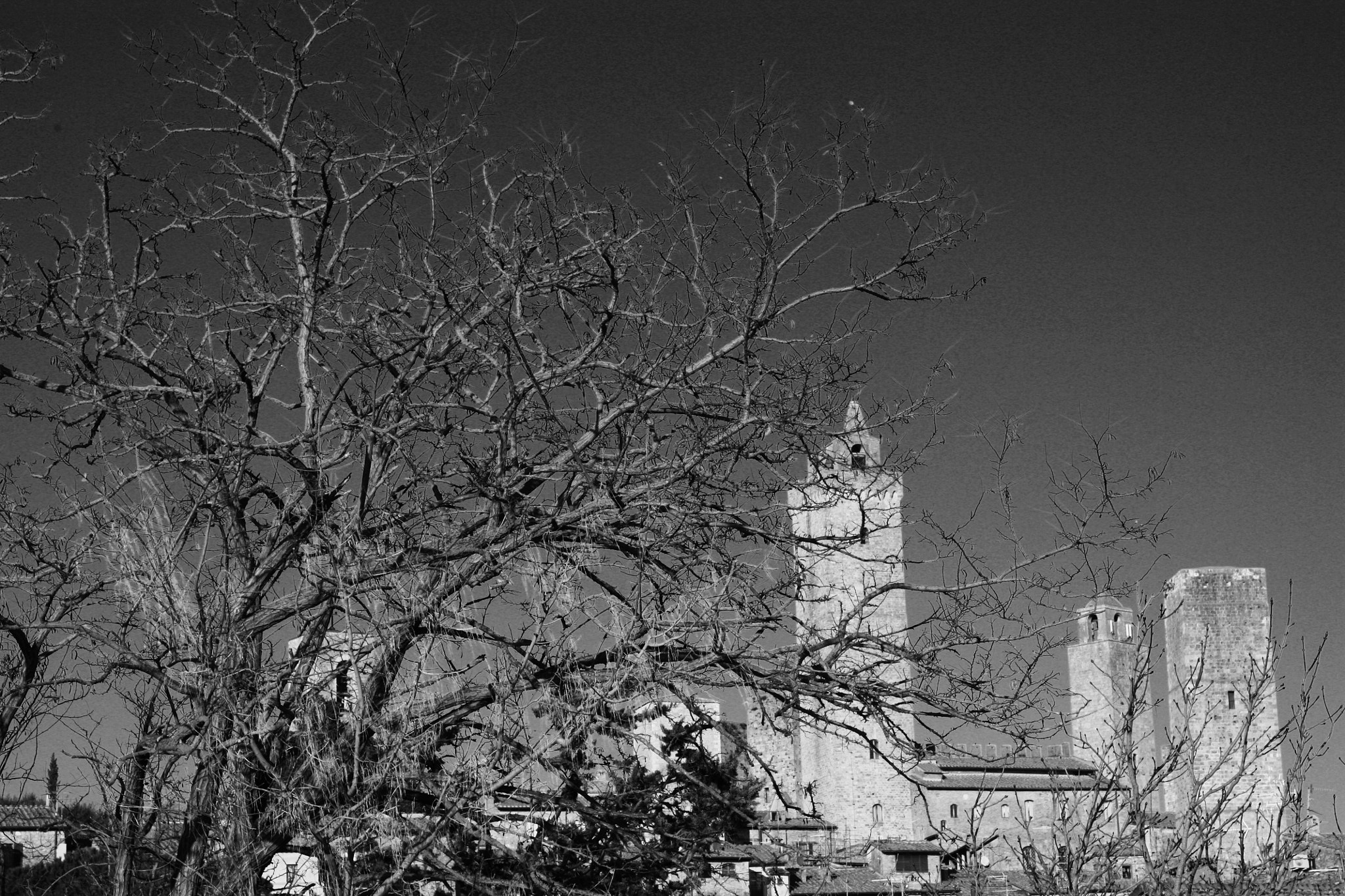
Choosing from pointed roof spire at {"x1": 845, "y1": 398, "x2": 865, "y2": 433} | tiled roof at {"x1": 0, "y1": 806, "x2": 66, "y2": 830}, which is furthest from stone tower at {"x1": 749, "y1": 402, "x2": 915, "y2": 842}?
tiled roof at {"x1": 0, "y1": 806, "x2": 66, "y2": 830}

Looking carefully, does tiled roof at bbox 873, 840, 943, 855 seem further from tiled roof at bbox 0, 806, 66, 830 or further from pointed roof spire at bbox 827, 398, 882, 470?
tiled roof at bbox 0, 806, 66, 830

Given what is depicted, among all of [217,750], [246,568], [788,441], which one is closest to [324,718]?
[217,750]

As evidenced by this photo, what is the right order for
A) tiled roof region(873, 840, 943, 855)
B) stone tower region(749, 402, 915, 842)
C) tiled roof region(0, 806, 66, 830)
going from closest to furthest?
1. tiled roof region(0, 806, 66, 830)
2. stone tower region(749, 402, 915, 842)
3. tiled roof region(873, 840, 943, 855)

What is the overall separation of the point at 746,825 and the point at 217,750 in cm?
196

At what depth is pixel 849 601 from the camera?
615cm

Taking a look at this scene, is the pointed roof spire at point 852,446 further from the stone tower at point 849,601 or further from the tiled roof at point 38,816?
the tiled roof at point 38,816

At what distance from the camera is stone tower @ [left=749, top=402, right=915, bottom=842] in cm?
518

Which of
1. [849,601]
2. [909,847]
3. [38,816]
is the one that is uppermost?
[849,601]

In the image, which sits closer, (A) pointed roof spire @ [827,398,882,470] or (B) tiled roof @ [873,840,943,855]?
(A) pointed roof spire @ [827,398,882,470]

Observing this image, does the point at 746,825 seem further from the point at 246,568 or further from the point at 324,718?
the point at 246,568

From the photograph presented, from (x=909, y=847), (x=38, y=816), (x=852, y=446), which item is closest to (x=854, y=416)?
(x=852, y=446)

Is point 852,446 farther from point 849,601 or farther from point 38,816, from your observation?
point 38,816

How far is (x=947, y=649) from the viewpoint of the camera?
16.7ft

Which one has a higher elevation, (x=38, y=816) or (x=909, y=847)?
(x=38, y=816)
